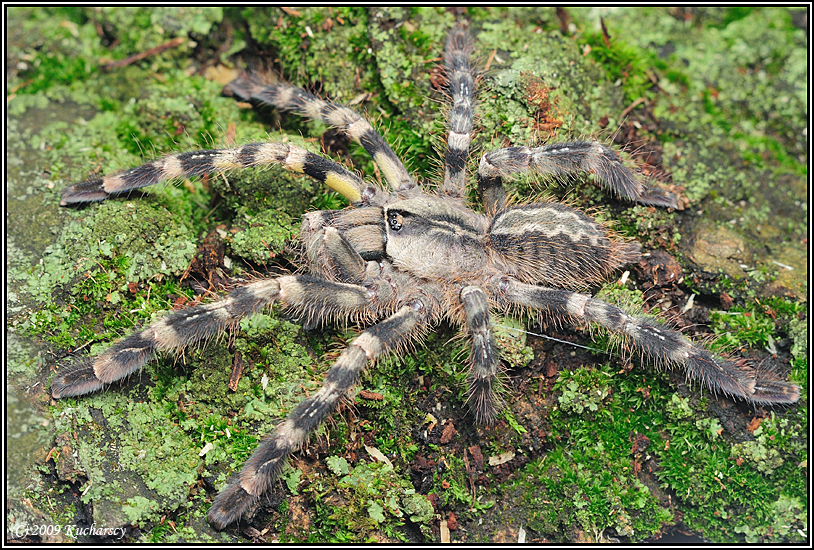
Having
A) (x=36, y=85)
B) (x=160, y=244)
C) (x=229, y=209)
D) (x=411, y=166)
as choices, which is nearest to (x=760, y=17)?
(x=411, y=166)

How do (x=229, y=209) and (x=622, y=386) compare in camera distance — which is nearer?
(x=622, y=386)

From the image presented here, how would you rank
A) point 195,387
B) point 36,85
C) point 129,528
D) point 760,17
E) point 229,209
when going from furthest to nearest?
point 760,17 < point 36,85 < point 229,209 < point 195,387 < point 129,528

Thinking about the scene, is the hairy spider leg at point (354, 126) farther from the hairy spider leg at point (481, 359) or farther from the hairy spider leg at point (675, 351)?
the hairy spider leg at point (675, 351)

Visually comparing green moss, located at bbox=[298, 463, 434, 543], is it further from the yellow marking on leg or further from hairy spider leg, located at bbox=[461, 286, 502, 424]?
the yellow marking on leg

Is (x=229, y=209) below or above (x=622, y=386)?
above

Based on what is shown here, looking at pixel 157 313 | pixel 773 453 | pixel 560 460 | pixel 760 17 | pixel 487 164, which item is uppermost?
pixel 760 17

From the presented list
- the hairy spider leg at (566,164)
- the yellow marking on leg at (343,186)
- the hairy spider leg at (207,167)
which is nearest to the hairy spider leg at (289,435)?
the yellow marking on leg at (343,186)

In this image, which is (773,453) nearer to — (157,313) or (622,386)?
(622,386)
